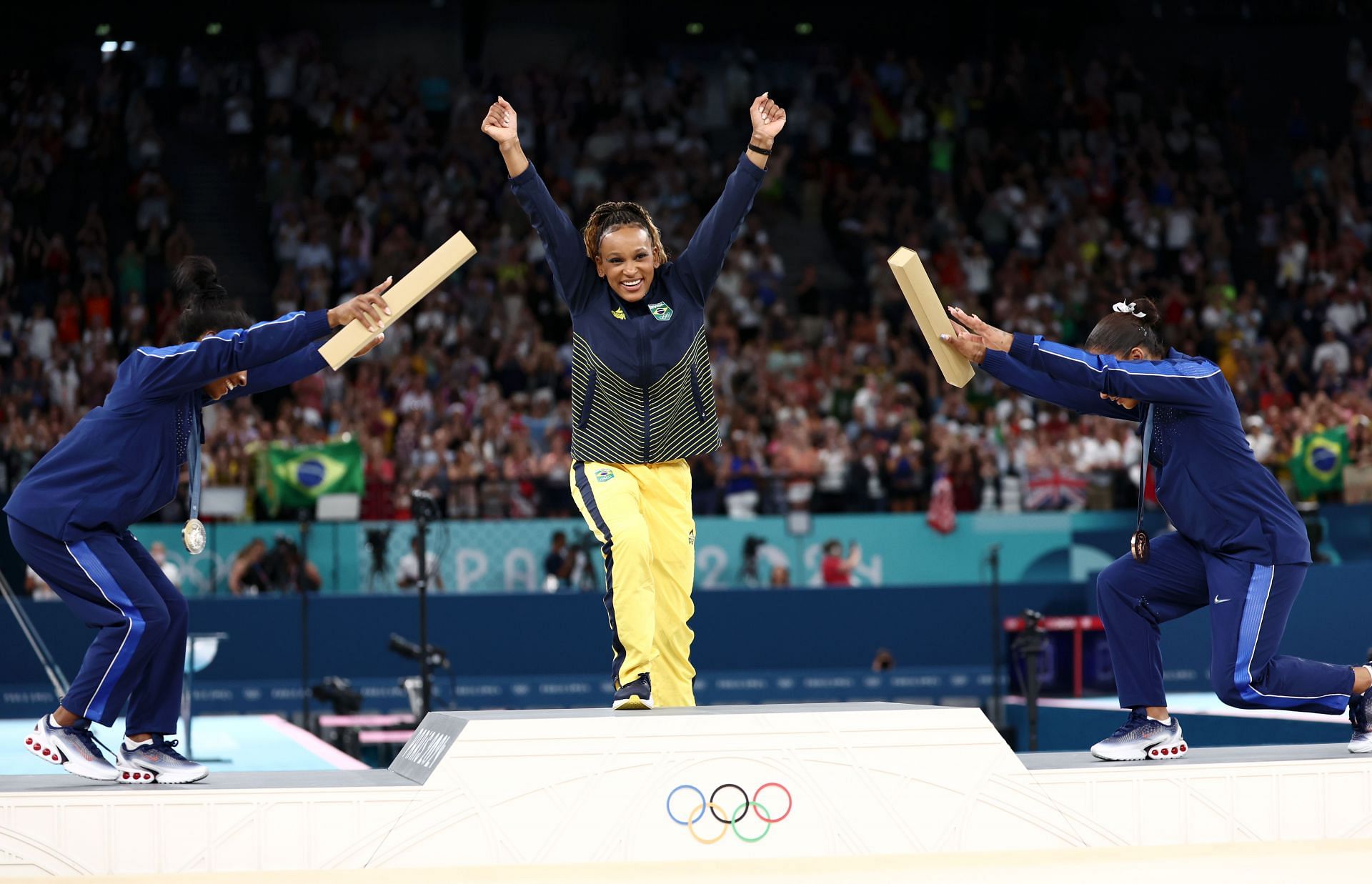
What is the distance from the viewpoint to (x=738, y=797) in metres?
5.12

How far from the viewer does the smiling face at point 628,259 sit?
610cm

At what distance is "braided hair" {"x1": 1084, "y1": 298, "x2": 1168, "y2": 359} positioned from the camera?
6027 mm

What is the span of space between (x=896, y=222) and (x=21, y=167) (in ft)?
38.6

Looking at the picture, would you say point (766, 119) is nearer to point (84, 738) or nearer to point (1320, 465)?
point (84, 738)

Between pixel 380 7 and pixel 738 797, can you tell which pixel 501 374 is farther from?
pixel 738 797

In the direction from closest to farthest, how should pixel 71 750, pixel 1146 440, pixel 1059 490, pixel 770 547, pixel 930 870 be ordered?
pixel 930 870 < pixel 71 750 < pixel 1146 440 < pixel 770 547 < pixel 1059 490

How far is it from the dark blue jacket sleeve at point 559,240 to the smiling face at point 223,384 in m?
1.23

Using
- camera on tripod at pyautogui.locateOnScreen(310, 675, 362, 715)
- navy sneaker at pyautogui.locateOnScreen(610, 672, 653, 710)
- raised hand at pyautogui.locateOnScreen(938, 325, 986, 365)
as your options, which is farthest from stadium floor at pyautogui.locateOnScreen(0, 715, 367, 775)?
raised hand at pyautogui.locateOnScreen(938, 325, 986, 365)

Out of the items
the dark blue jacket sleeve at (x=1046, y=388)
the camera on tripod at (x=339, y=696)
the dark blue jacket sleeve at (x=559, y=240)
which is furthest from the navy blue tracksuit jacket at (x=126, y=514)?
the camera on tripod at (x=339, y=696)

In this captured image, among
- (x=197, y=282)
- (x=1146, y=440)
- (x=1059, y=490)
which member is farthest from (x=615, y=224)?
(x=1059, y=490)

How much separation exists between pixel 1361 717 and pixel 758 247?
1564cm

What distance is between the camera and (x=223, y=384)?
18.5ft

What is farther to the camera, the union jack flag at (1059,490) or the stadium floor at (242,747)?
the union jack flag at (1059,490)

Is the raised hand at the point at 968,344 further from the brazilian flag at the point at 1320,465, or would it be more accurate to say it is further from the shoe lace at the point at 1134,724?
the brazilian flag at the point at 1320,465
